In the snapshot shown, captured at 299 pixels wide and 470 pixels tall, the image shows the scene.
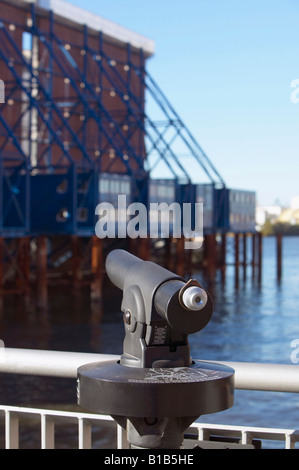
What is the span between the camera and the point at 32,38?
5228cm

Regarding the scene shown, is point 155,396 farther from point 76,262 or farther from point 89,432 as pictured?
point 76,262

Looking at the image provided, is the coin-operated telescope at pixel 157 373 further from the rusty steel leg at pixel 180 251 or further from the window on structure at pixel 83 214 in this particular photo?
the rusty steel leg at pixel 180 251

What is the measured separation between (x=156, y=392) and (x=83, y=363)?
114 cm

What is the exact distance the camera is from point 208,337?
39.5 meters

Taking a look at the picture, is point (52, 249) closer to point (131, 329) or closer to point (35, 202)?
point (35, 202)

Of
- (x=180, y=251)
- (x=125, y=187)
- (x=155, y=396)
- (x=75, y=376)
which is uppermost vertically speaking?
(x=125, y=187)

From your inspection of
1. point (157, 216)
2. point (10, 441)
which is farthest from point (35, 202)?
point (10, 441)

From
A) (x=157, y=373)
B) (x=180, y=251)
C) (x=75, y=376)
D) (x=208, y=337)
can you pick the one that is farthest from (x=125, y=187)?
(x=157, y=373)

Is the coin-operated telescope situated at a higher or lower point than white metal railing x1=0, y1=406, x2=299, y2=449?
higher

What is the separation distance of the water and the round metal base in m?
19.5

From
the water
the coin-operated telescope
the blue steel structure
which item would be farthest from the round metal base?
the blue steel structure

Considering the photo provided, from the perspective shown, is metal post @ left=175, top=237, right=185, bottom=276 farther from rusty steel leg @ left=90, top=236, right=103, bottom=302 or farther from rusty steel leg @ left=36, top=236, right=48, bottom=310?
rusty steel leg @ left=36, top=236, right=48, bottom=310

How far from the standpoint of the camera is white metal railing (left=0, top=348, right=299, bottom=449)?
304 cm

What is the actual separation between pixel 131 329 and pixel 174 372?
0.16 metres
